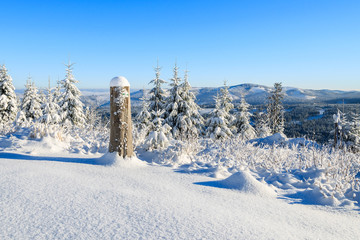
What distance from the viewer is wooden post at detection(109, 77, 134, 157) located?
454 centimetres

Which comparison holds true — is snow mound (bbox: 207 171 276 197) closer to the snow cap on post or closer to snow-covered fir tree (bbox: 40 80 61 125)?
the snow cap on post

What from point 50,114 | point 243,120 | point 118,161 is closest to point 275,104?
point 243,120

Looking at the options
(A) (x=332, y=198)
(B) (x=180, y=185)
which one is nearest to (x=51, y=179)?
(B) (x=180, y=185)

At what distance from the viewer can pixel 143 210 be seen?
8.76 feet

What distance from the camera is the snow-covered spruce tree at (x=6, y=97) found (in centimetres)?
2259

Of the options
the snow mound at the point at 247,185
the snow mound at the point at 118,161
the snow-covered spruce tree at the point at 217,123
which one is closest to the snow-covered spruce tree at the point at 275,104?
the snow-covered spruce tree at the point at 217,123

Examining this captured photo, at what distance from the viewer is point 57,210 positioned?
8.36 feet

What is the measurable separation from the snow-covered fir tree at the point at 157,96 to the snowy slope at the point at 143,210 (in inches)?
647

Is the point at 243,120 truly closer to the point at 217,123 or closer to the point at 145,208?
the point at 217,123

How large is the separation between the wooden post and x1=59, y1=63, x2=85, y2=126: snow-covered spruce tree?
16768 millimetres

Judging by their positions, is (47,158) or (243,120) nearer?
(47,158)

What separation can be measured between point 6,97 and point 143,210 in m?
27.0

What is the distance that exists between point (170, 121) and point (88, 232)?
58.4ft

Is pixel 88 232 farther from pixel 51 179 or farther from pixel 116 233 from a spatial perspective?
pixel 51 179
